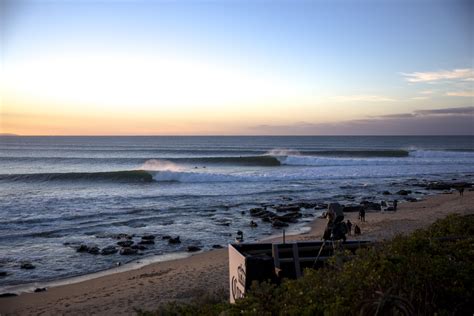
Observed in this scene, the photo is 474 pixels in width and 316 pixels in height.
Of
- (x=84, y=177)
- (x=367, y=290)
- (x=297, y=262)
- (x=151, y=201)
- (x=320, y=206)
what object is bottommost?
(x=320, y=206)

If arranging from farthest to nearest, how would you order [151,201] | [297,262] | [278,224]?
[151,201] < [278,224] < [297,262]

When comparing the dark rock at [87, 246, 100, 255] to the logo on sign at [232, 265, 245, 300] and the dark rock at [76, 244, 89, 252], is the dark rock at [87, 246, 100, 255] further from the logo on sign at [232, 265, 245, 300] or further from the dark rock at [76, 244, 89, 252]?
the logo on sign at [232, 265, 245, 300]

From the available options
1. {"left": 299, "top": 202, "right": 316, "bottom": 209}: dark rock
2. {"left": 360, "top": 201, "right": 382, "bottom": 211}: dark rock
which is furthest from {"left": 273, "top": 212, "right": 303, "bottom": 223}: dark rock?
{"left": 360, "top": 201, "right": 382, "bottom": 211}: dark rock

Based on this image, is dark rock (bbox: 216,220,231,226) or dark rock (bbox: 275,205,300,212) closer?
dark rock (bbox: 216,220,231,226)

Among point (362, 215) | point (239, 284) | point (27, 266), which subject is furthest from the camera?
point (362, 215)

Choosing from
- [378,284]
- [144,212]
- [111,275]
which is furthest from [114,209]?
[378,284]

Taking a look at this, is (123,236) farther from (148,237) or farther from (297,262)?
(297,262)

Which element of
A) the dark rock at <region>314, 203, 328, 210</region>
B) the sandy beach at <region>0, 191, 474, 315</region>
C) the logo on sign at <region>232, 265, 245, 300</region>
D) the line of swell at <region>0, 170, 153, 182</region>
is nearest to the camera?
the logo on sign at <region>232, 265, 245, 300</region>

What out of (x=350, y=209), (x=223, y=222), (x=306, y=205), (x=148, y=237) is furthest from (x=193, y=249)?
(x=350, y=209)

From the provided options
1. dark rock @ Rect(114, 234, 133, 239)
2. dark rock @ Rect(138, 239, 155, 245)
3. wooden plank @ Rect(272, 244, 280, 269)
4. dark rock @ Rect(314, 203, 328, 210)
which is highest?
wooden plank @ Rect(272, 244, 280, 269)

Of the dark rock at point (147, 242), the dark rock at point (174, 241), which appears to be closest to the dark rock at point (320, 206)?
the dark rock at point (174, 241)

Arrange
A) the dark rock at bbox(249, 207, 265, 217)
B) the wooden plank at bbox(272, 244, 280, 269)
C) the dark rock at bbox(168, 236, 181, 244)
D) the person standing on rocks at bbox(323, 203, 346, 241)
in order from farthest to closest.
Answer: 1. the dark rock at bbox(249, 207, 265, 217)
2. the dark rock at bbox(168, 236, 181, 244)
3. the person standing on rocks at bbox(323, 203, 346, 241)
4. the wooden plank at bbox(272, 244, 280, 269)

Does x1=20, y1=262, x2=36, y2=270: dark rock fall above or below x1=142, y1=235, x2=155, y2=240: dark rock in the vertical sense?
below

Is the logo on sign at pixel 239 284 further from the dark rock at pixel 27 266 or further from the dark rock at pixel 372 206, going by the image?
the dark rock at pixel 372 206
